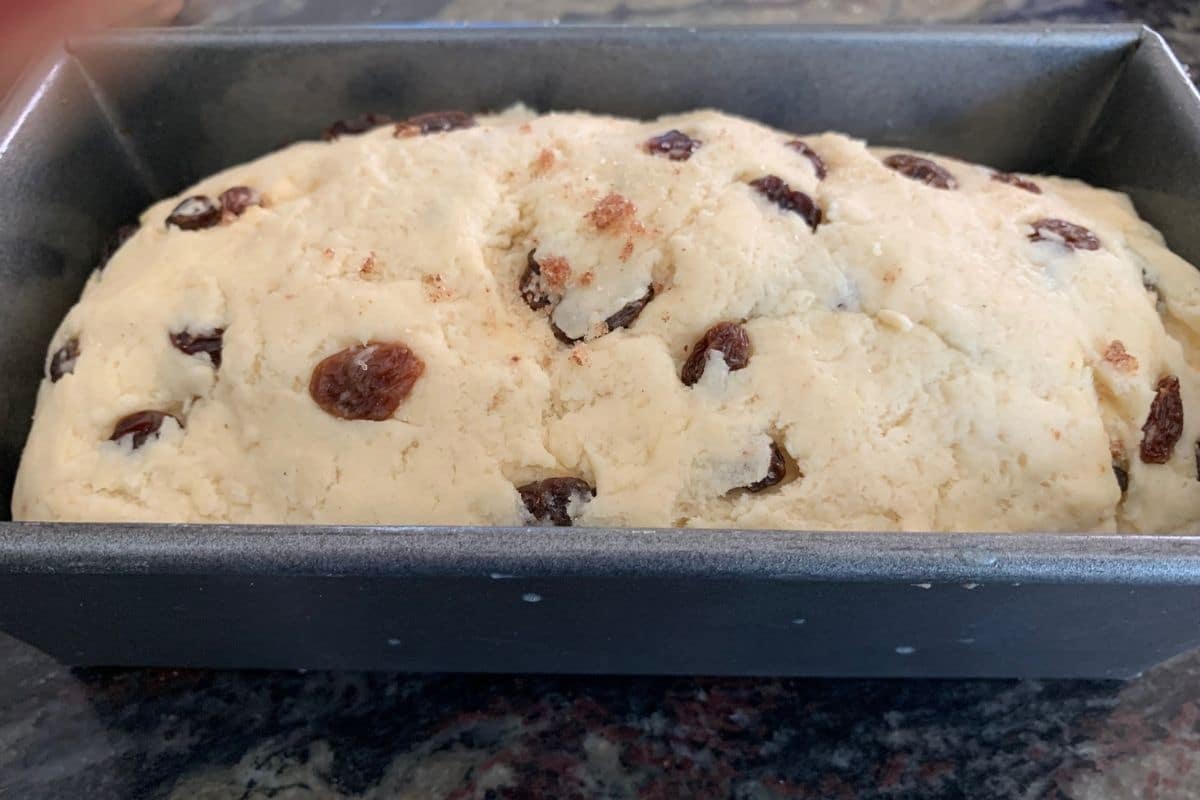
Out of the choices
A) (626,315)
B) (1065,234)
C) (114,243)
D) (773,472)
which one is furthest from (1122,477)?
(114,243)

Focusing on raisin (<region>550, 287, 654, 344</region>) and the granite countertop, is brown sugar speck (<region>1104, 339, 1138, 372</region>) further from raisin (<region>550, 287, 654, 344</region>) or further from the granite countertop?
raisin (<region>550, 287, 654, 344</region>)

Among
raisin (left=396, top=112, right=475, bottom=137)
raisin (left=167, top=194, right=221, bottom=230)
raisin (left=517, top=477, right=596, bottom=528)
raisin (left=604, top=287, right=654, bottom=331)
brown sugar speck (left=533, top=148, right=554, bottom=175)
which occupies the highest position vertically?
raisin (left=396, top=112, right=475, bottom=137)

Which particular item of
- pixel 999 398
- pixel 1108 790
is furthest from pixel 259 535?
pixel 1108 790

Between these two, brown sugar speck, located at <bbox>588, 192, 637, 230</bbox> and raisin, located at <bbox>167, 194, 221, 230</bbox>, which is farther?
raisin, located at <bbox>167, 194, 221, 230</bbox>

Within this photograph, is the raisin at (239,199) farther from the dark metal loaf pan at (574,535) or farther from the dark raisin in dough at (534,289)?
the dark raisin in dough at (534,289)

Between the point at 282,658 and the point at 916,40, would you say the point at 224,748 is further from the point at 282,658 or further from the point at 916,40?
the point at 916,40

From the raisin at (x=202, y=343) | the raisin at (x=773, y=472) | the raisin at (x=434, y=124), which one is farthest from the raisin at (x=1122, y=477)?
the raisin at (x=202, y=343)

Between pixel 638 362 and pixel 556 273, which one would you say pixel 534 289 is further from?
pixel 638 362

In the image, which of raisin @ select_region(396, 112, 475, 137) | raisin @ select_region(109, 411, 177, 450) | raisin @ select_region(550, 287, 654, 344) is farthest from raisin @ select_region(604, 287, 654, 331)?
raisin @ select_region(109, 411, 177, 450)
